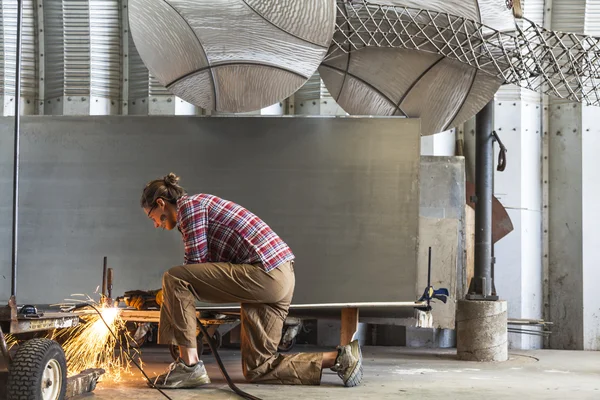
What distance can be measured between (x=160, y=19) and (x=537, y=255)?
5503 mm

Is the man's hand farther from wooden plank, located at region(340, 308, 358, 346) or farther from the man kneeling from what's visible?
wooden plank, located at region(340, 308, 358, 346)

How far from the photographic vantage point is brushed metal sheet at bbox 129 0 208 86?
6363mm

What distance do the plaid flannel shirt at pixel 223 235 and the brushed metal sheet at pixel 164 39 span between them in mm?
1808

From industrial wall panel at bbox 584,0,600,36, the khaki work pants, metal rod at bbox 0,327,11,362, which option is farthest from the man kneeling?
industrial wall panel at bbox 584,0,600,36

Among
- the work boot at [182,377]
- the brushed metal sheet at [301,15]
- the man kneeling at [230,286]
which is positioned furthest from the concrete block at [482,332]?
the work boot at [182,377]

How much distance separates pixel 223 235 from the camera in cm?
511

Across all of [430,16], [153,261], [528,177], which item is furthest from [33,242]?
[528,177]

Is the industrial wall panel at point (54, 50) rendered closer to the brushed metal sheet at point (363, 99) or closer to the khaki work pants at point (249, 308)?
the brushed metal sheet at point (363, 99)

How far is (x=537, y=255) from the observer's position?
31.4 feet

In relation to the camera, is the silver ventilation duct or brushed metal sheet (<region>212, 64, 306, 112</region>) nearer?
the silver ventilation duct

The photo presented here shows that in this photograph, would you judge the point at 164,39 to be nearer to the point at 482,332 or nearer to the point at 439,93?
the point at 439,93

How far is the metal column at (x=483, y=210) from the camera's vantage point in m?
7.85

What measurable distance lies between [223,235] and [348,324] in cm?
230

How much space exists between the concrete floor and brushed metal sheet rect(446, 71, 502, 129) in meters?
2.34
